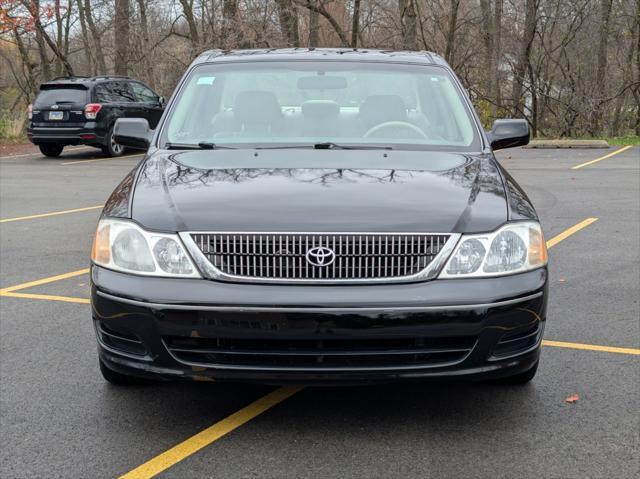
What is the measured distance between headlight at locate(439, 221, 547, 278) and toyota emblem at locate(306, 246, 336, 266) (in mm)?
451

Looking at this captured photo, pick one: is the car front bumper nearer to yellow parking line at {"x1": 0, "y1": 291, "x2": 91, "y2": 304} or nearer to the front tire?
the front tire

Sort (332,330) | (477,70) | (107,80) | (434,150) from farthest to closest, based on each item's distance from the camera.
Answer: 1. (477,70)
2. (107,80)
3. (434,150)
4. (332,330)

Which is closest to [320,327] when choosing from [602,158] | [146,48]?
[602,158]

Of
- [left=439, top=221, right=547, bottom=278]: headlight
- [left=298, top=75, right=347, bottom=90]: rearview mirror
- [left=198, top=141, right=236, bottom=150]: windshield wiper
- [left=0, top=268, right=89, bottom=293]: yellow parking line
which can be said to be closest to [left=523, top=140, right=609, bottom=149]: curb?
[left=0, top=268, right=89, bottom=293]: yellow parking line

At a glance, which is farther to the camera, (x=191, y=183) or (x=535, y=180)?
(x=535, y=180)

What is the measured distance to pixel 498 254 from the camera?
335cm

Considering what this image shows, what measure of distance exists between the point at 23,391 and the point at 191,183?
139 cm

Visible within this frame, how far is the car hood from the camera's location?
331 centimetres

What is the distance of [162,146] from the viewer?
4504 millimetres

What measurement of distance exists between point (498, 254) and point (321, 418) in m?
1.09

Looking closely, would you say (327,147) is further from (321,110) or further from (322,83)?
(322,83)

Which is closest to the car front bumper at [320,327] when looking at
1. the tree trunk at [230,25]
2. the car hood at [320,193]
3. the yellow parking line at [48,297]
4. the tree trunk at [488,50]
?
the car hood at [320,193]

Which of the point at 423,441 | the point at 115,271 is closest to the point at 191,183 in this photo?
the point at 115,271

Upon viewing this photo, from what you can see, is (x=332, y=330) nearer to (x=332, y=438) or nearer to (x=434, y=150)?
(x=332, y=438)
